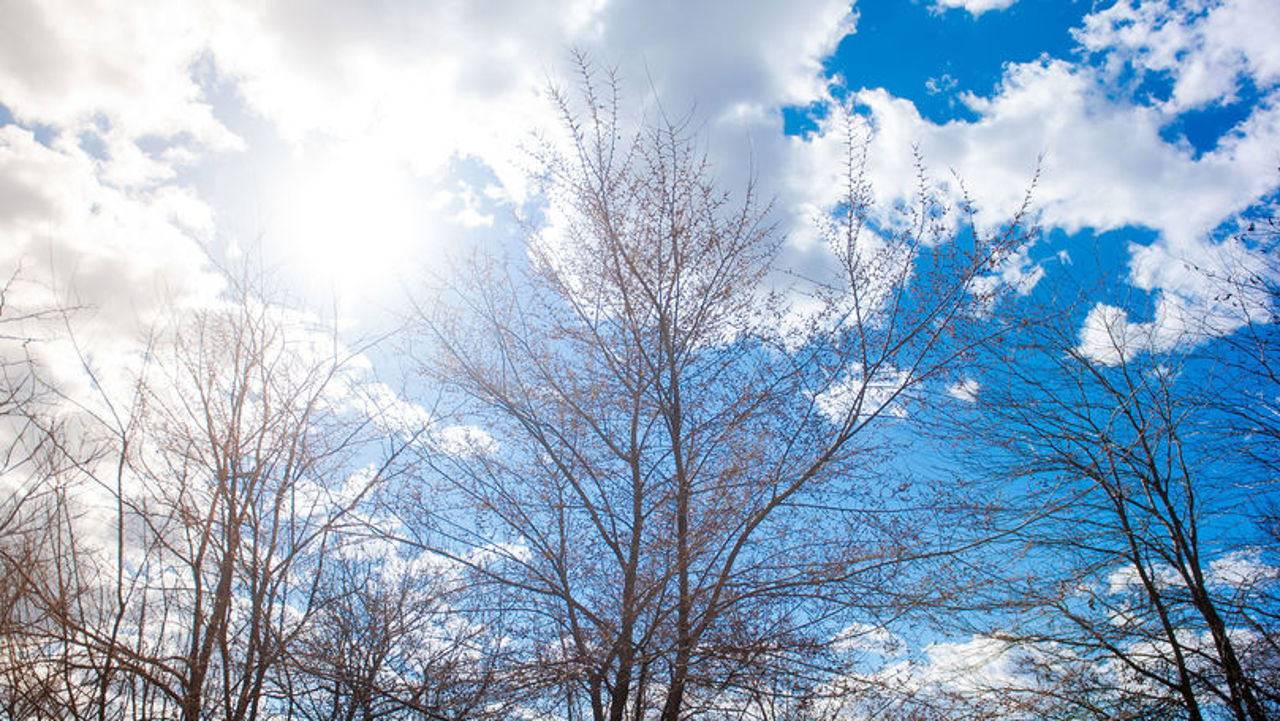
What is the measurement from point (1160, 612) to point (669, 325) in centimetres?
606

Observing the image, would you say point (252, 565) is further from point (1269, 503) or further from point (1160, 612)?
point (1269, 503)

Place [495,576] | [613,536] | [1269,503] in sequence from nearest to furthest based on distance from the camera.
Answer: [495,576] → [613,536] → [1269,503]

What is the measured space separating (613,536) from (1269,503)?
7.17 meters

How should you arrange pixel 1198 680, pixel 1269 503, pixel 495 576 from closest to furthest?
1. pixel 495 576
2. pixel 1198 680
3. pixel 1269 503

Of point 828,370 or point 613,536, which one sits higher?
point 828,370

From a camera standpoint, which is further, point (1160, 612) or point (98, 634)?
point (1160, 612)

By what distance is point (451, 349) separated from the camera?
6.08 meters

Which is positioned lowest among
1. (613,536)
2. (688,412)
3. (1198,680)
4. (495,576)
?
(1198,680)

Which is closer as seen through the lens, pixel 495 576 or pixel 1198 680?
pixel 495 576

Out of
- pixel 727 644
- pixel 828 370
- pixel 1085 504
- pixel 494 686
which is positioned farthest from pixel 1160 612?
pixel 494 686

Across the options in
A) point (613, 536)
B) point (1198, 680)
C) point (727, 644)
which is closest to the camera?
point (727, 644)

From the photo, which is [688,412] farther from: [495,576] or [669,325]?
[495,576]

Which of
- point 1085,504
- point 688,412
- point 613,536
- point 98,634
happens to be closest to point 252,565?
point 98,634

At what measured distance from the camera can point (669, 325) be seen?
6.04m
